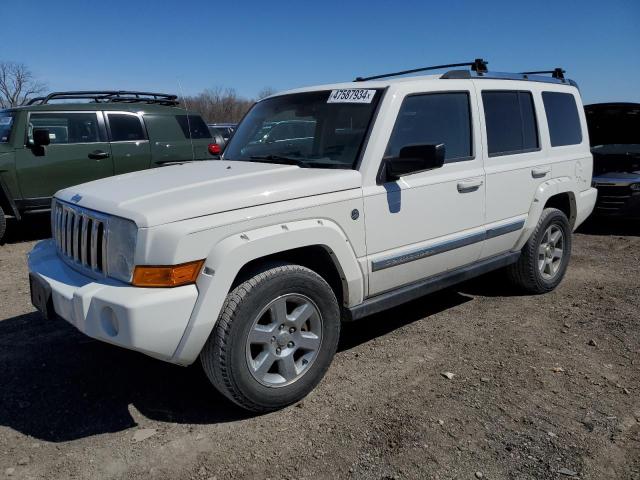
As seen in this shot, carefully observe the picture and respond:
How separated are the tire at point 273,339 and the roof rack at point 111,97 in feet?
21.5

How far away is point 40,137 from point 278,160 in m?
5.18

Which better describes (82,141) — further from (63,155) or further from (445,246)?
(445,246)

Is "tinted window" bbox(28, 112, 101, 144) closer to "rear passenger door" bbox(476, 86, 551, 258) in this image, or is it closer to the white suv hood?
the white suv hood

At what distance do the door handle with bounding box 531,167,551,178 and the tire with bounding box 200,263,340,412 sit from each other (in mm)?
2351

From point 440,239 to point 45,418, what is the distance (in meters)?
2.70

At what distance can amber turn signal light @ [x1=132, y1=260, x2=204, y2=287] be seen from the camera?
2.58 meters

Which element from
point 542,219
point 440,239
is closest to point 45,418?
point 440,239

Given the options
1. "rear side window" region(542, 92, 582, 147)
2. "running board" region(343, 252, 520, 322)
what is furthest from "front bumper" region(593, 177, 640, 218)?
"running board" region(343, 252, 520, 322)

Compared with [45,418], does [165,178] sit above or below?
above

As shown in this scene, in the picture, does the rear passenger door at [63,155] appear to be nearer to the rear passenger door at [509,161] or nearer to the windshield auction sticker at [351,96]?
the windshield auction sticker at [351,96]

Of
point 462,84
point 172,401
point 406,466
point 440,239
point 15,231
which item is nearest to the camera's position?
point 406,466

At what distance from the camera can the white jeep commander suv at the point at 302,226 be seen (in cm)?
263

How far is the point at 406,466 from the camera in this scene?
2.56 m

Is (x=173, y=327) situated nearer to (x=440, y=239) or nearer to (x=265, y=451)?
(x=265, y=451)
